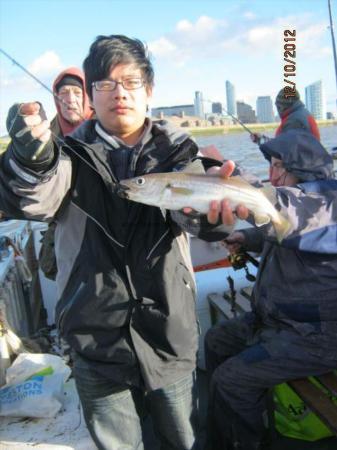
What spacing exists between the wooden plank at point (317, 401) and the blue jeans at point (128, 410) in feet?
2.62

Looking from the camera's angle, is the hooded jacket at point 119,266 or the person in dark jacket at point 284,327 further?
the person in dark jacket at point 284,327

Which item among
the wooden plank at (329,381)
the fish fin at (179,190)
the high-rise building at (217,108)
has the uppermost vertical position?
the high-rise building at (217,108)

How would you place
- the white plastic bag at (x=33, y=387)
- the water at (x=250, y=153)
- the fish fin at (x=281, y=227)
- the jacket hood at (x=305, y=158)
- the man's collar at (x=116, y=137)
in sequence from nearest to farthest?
the man's collar at (x=116, y=137), the fish fin at (x=281, y=227), the white plastic bag at (x=33, y=387), the jacket hood at (x=305, y=158), the water at (x=250, y=153)

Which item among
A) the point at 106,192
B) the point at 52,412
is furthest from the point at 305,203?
the point at 52,412

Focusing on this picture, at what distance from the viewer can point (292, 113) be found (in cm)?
634

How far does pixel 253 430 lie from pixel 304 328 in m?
0.79

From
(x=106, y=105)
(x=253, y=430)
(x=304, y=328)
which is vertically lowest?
(x=253, y=430)

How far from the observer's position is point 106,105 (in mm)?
2062

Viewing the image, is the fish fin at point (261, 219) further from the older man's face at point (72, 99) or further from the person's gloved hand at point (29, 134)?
the older man's face at point (72, 99)

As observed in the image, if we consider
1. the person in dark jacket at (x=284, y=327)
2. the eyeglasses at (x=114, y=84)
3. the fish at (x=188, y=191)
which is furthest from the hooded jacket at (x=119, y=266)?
the person in dark jacket at (x=284, y=327)

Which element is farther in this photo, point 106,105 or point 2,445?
point 2,445

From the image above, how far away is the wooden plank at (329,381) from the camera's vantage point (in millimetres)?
2670

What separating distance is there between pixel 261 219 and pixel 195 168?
46 centimetres

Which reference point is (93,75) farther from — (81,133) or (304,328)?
(304,328)
